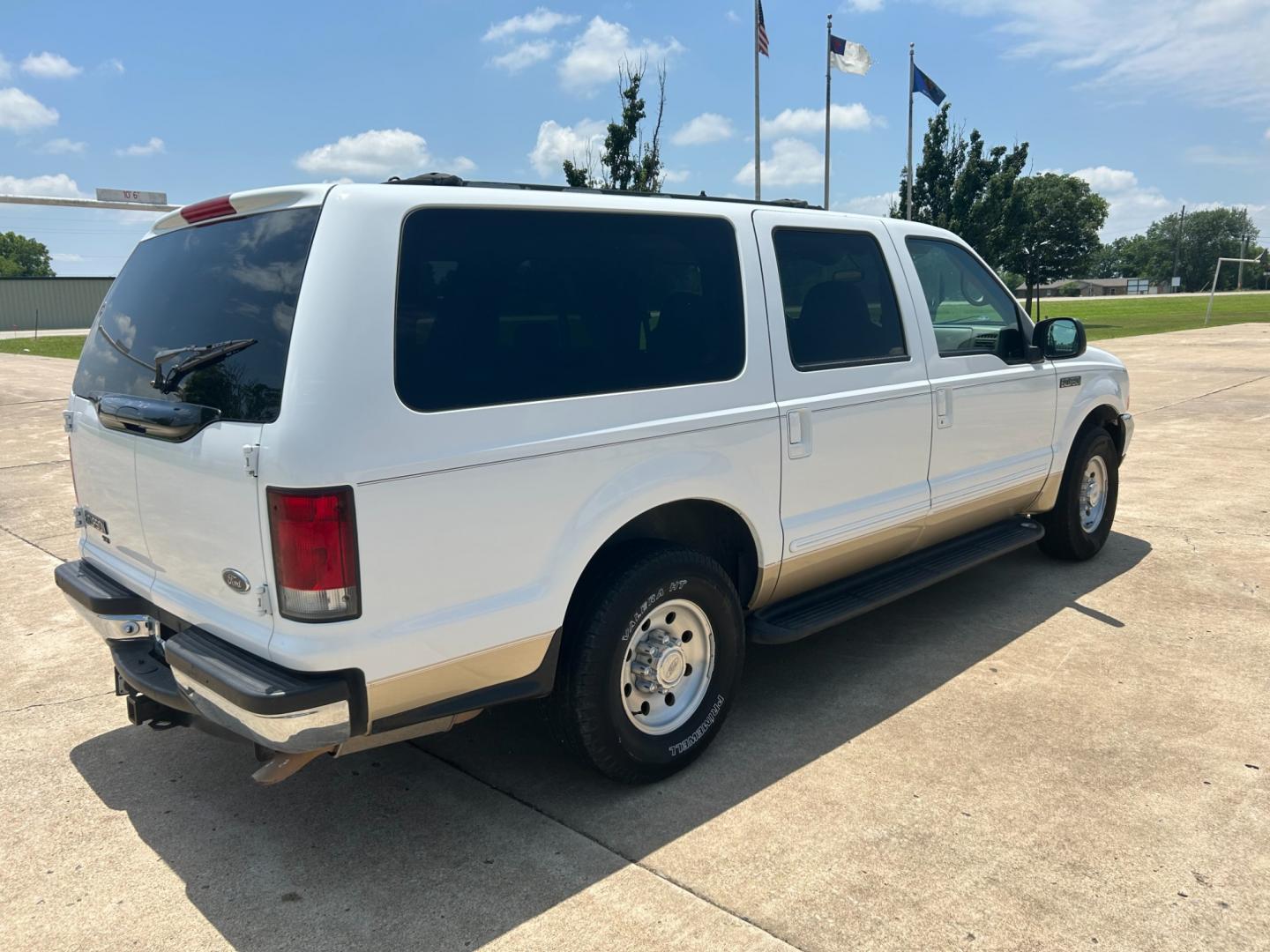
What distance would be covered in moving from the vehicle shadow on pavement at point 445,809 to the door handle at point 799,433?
1.12 metres

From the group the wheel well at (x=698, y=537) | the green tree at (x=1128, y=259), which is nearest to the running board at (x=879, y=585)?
the wheel well at (x=698, y=537)

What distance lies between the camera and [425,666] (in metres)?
2.64

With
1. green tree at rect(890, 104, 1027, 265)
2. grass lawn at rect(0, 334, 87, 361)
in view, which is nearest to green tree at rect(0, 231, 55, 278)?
grass lawn at rect(0, 334, 87, 361)

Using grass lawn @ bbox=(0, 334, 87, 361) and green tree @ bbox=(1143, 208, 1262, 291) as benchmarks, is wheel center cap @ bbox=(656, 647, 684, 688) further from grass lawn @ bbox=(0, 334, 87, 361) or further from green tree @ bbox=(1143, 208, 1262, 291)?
green tree @ bbox=(1143, 208, 1262, 291)

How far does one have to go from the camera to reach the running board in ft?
12.3

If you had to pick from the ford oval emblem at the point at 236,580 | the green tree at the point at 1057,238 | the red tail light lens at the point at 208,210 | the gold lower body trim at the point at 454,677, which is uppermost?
the green tree at the point at 1057,238

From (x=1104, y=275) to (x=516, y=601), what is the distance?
599 ft

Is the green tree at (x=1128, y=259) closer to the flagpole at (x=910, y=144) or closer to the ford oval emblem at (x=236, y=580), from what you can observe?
the flagpole at (x=910, y=144)

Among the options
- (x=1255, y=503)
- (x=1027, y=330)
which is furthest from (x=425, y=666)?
(x=1255, y=503)

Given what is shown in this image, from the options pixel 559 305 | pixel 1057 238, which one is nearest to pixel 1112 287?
pixel 1057 238

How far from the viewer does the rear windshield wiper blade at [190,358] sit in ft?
8.63

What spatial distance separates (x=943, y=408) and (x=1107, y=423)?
216 centimetres

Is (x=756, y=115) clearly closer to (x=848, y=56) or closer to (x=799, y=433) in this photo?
(x=848, y=56)

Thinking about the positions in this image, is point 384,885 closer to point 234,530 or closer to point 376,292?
point 234,530
